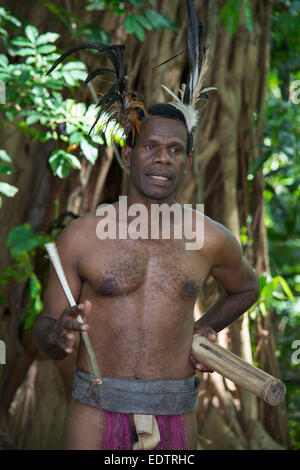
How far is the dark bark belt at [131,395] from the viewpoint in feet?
6.49

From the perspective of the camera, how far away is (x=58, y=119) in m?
2.76

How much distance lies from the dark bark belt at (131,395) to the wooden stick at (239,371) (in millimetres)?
133

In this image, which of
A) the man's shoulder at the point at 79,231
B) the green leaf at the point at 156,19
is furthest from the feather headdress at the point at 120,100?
the green leaf at the point at 156,19

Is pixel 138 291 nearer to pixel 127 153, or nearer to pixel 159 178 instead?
pixel 159 178

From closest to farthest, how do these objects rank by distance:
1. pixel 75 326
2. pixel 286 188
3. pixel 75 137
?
pixel 75 326, pixel 75 137, pixel 286 188

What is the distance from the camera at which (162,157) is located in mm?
2070

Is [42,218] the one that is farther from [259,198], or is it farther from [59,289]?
[59,289]

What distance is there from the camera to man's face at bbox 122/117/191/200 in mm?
2080

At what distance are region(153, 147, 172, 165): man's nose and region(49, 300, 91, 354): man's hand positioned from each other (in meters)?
0.57

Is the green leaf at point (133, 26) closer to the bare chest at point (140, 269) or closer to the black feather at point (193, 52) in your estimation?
the black feather at point (193, 52)

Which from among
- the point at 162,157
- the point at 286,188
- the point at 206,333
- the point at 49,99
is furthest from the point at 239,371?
the point at 286,188

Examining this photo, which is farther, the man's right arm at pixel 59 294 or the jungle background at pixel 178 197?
the jungle background at pixel 178 197

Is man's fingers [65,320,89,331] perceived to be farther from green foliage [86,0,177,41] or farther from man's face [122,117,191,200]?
green foliage [86,0,177,41]

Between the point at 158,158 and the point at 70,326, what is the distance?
0.64 metres
